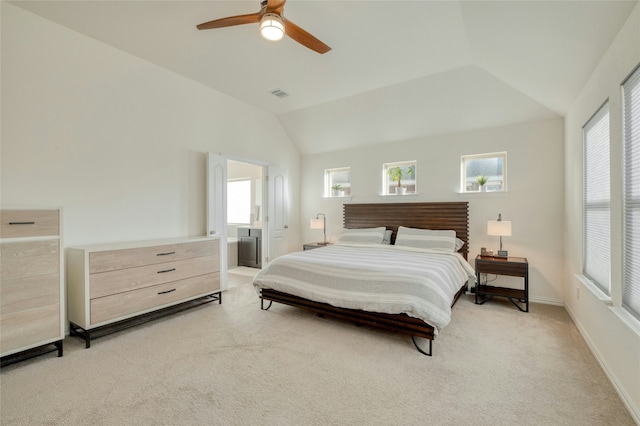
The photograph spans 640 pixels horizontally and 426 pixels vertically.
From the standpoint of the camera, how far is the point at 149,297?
123 inches

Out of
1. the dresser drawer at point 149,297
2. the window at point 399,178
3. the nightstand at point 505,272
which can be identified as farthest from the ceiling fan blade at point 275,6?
the nightstand at point 505,272

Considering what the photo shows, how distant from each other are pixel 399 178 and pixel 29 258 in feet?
15.6

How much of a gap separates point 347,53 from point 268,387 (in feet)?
11.0

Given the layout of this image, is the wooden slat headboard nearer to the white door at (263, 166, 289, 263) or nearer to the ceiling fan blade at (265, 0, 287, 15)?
the white door at (263, 166, 289, 263)

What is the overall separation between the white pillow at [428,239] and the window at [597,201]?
1436 millimetres

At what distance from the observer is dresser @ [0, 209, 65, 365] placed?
2219mm

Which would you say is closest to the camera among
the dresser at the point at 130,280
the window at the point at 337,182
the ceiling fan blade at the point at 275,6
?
the ceiling fan blade at the point at 275,6

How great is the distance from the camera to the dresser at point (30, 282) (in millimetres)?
2219

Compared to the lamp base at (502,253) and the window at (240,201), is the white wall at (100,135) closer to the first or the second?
the window at (240,201)

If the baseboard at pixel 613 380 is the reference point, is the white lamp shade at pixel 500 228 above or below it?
above

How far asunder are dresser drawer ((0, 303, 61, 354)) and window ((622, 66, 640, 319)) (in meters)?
4.31

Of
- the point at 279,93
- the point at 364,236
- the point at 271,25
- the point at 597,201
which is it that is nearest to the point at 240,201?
the point at 279,93

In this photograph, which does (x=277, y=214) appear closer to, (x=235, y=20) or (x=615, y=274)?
(x=235, y=20)

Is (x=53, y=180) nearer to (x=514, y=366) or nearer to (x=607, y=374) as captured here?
(x=514, y=366)
